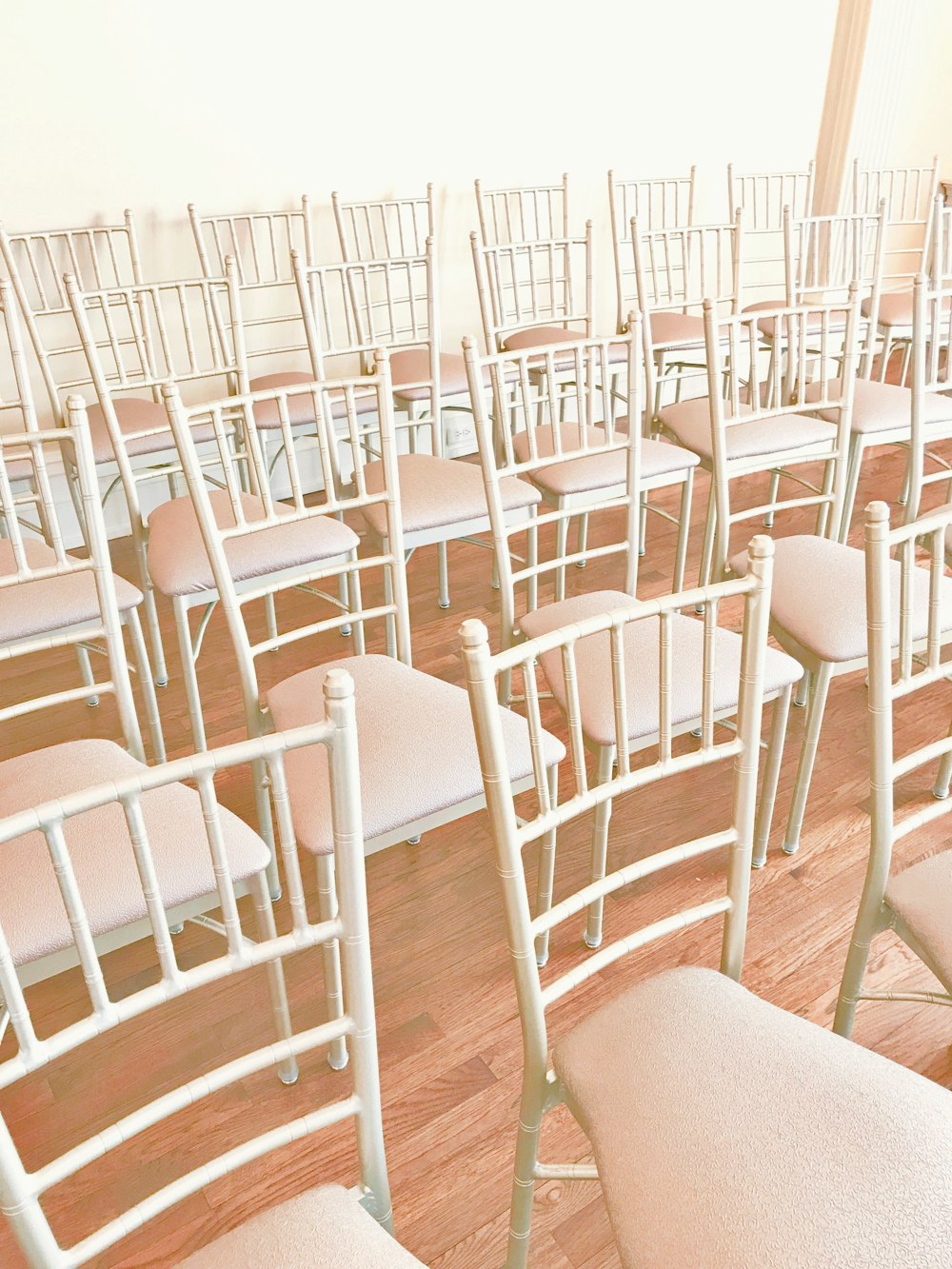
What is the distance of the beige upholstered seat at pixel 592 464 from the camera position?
2.38 meters

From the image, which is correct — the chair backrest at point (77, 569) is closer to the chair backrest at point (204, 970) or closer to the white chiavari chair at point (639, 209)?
the chair backrest at point (204, 970)

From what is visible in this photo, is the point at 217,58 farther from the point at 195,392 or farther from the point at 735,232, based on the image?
the point at 735,232

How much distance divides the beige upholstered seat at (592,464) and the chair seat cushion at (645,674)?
62 centimetres

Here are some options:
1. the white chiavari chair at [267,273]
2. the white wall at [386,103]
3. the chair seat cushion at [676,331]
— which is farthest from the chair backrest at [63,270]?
the chair seat cushion at [676,331]

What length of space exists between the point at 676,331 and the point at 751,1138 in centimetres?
298

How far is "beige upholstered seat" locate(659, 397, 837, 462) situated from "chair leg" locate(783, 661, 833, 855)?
87cm

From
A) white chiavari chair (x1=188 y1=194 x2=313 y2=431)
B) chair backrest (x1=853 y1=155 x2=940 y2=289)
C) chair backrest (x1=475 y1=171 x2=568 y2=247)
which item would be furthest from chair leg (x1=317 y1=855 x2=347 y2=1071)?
chair backrest (x1=853 y1=155 x2=940 y2=289)

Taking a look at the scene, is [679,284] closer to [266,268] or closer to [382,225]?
[382,225]

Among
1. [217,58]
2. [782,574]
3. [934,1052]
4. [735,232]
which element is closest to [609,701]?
[782,574]

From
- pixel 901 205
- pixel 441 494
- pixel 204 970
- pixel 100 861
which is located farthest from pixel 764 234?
pixel 204 970

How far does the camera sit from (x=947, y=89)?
199 inches

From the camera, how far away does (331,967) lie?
1445 millimetres

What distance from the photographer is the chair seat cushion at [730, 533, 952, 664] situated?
177 centimetres

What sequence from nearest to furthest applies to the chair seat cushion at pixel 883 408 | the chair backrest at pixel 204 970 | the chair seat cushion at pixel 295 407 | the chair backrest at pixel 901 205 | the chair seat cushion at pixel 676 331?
1. the chair backrest at pixel 204 970
2. the chair seat cushion at pixel 883 408
3. the chair seat cushion at pixel 295 407
4. the chair seat cushion at pixel 676 331
5. the chair backrest at pixel 901 205
